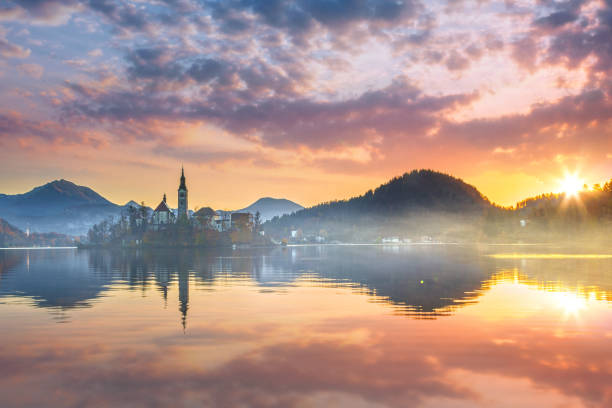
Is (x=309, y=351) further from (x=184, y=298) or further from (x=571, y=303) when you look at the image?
(x=571, y=303)

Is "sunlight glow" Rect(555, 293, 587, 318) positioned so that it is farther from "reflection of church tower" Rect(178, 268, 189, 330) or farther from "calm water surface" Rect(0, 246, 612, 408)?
"reflection of church tower" Rect(178, 268, 189, 330)

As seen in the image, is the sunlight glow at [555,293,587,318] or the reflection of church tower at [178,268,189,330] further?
the sunlight glow at [555,293,587,318]

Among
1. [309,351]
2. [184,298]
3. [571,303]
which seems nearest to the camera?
[309,351]

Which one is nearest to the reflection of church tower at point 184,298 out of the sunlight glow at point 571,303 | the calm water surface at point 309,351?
the calm water surface at point 309,351

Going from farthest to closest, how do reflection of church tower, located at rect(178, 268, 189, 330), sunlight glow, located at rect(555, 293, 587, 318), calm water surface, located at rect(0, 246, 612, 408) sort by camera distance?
sunlight glow, located at rect(555, 293, 587, 318) < reflection of church tower, located at rect(178, 268, 189, 330) < calm water surface, located at rect(0, 246, 612, 408)

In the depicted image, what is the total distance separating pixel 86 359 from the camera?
62.5ft

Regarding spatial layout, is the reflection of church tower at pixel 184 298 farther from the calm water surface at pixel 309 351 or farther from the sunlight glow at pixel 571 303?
the sunlight glow at pixel 571 303

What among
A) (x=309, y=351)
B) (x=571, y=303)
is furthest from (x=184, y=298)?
(x=571, y=303)

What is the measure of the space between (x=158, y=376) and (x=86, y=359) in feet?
13.8

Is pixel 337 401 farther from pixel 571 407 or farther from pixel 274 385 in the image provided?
pixel 571 407

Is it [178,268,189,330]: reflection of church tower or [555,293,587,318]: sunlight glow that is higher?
[178,268,189,330]: reflection of church tower

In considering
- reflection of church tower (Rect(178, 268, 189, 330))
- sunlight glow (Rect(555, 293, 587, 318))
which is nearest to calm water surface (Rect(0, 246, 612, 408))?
sunlight glow (Rect(555, 293, 587, 318))

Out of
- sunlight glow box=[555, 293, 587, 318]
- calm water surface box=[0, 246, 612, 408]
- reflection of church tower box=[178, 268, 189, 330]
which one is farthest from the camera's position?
sunlight glow box=[555, 293, 587, 318]

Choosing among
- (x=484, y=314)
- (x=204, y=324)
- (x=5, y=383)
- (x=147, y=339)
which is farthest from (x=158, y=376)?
(x=484, y=314)
